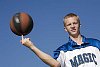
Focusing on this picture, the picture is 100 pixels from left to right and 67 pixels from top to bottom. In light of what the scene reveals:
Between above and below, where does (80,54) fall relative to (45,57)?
above

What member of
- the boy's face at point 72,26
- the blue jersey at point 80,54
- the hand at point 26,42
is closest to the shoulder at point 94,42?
the blue jersey at point 80,54

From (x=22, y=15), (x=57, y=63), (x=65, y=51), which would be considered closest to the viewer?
(x=57, y=63)

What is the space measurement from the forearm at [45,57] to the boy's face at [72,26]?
27.0 inches

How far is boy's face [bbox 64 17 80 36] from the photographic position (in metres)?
6.38

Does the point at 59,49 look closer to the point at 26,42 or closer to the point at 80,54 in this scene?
the point at 80,54

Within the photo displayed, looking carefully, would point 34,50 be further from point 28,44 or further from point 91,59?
point 91,59

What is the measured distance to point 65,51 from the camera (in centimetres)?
653

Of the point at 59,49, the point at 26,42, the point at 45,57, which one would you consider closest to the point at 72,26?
the point at 59,49

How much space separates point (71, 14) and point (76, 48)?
2.29ft

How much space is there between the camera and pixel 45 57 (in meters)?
5.89

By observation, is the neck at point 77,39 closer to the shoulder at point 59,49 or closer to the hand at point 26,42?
the shoulder at point 59,49

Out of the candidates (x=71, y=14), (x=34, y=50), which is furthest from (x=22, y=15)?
(x=34, y=50)

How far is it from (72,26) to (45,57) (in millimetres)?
893

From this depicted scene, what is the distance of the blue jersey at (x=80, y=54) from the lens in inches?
249
